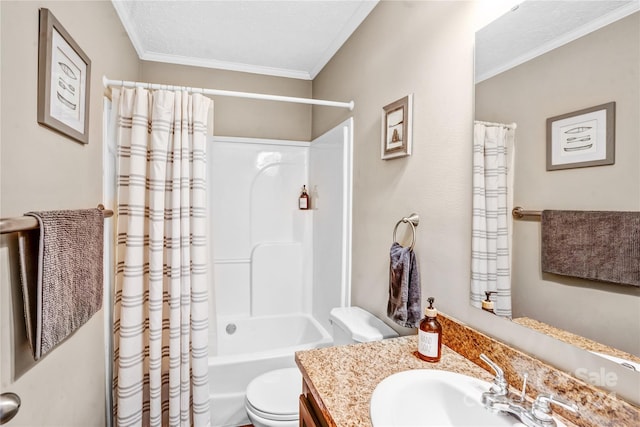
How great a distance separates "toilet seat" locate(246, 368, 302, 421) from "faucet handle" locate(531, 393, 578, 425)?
3.55ft

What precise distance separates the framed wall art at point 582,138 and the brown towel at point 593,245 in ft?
0.40

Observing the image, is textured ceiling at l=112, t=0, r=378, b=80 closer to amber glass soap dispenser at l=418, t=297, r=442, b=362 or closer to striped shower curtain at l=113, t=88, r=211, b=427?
striped shower curtain at l=113, t=88, r=211, b=427

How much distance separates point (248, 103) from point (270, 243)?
125cm

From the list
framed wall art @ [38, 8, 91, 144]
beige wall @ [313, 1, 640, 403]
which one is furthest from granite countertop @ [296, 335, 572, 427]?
framed wall art @ [38, 8, 91, 144]

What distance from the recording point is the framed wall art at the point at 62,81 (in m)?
0.96

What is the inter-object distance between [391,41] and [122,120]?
4.66 ft

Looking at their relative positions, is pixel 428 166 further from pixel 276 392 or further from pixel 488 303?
pixel 276 392

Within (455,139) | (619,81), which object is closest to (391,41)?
(455,139)

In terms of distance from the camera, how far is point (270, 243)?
279cm

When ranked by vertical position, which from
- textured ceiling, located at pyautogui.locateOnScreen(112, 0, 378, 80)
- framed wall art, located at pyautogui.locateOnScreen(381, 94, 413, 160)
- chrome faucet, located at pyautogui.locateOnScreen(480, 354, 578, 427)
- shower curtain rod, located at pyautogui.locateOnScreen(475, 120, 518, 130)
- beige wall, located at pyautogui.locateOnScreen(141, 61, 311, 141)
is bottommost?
chrome faucet, located at pyautogui.locateOnScreen(480, 354, 578, 427)

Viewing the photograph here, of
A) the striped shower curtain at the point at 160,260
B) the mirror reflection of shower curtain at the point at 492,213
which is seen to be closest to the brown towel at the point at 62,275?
the striped shower curtain at the point at 160,260

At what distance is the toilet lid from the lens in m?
1.48

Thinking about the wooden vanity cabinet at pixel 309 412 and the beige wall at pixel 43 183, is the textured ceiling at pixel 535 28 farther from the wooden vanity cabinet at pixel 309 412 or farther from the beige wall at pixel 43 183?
the beige wall at pixel 43 183

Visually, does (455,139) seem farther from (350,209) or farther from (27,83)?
(27,83)
